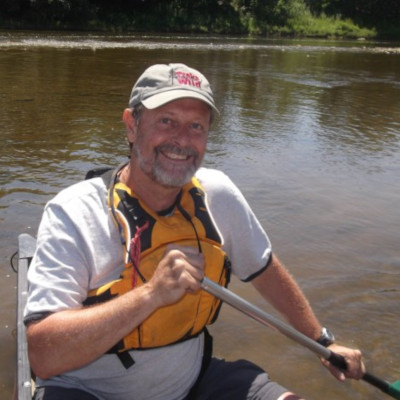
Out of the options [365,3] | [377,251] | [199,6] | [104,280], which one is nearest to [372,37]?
[365,3]

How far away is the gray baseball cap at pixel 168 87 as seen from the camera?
208 centimetres

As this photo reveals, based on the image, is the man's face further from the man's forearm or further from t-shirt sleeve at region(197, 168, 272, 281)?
the man's forearm

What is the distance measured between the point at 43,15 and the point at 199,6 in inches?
521

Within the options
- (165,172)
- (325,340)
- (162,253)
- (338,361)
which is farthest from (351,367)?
(165,172)

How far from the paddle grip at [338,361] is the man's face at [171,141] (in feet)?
3.16

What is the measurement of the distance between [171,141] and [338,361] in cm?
115

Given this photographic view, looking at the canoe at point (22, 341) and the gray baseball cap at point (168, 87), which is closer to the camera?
the canoe at point (22, 341)

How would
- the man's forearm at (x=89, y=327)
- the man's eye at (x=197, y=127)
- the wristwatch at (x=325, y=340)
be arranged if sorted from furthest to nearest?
the wristwatch at (x=325, y=340), the man's eye at (x=197, y=127), the man's forearm at (x=89, y=327)

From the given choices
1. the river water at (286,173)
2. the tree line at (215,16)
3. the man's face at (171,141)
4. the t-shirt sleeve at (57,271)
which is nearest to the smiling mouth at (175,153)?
the man's face at (171,141)

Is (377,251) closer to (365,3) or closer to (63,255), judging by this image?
(63,255)

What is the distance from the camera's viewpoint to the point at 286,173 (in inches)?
250

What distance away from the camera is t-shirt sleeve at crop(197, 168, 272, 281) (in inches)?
89.3

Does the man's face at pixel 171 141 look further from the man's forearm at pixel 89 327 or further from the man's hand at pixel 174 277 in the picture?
the man's forearm at pixel 89 327

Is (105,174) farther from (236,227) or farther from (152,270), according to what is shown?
(236,227)
